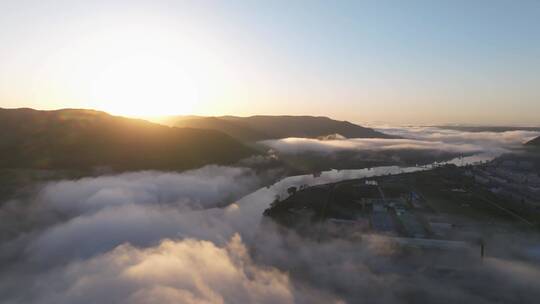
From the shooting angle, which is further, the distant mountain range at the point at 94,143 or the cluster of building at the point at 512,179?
the cluster of building at the point at 512,179

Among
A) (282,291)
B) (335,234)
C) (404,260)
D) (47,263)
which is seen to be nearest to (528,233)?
(404,260)

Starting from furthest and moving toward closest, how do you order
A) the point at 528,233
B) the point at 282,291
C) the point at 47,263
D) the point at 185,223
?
1. the point at 185,223
2. the point at 528,233
3. the point at 47,263
4. the point at 282,291

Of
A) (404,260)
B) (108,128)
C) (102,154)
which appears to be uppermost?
(108,128)

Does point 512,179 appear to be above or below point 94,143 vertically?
below

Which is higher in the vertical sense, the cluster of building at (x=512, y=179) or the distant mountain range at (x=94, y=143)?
the distant mountain range at (x=94, y=143)

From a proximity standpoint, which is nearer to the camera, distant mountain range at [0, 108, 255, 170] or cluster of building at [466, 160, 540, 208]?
distant mountain range at [0, 108, 255, 170]

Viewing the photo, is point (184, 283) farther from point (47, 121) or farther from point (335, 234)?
point (47, 121)

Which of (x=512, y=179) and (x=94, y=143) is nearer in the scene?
(x=94, y=143)

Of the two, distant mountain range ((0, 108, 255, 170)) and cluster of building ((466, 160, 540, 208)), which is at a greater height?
distant mountain range ((0, 108, 255, 170))
